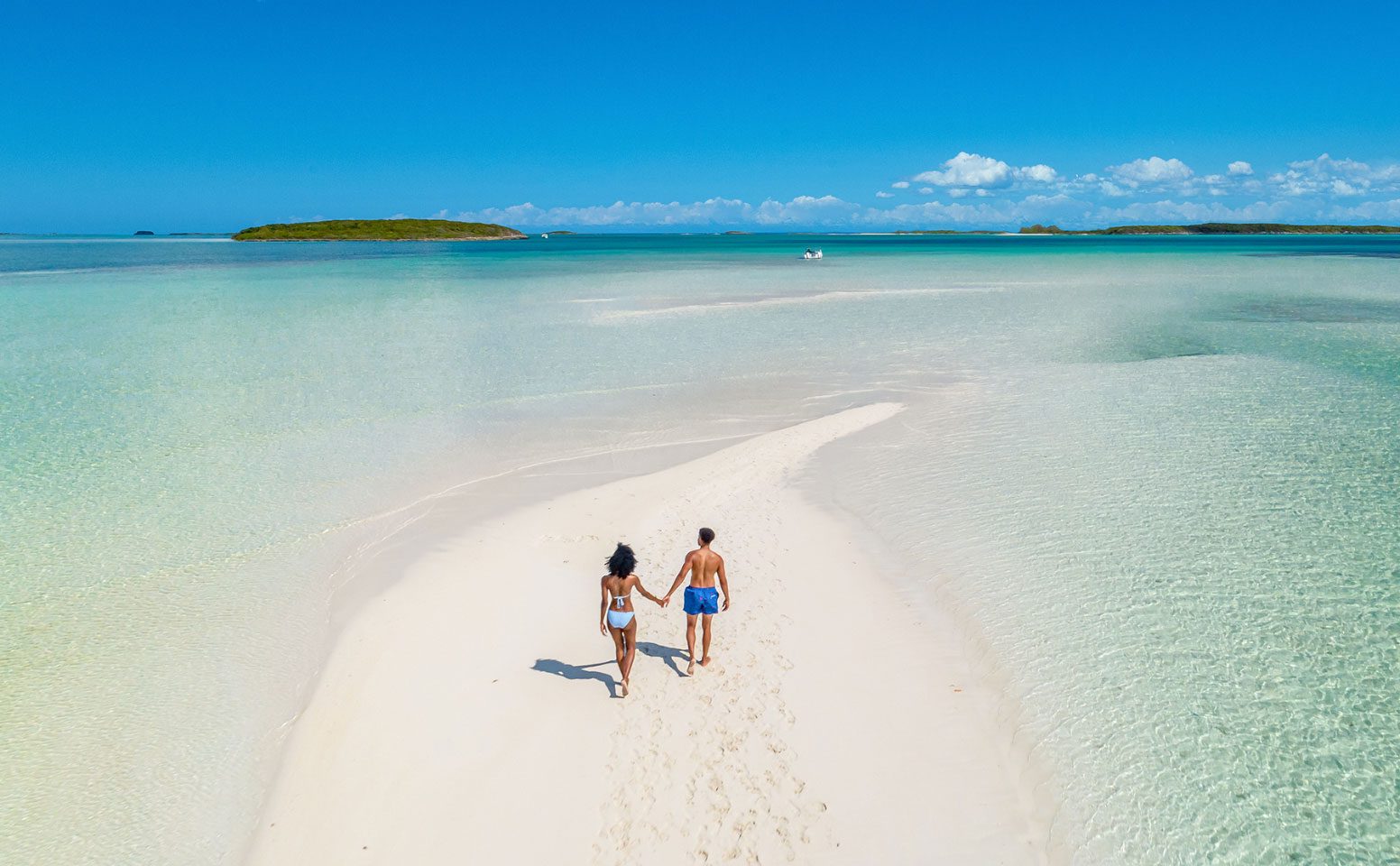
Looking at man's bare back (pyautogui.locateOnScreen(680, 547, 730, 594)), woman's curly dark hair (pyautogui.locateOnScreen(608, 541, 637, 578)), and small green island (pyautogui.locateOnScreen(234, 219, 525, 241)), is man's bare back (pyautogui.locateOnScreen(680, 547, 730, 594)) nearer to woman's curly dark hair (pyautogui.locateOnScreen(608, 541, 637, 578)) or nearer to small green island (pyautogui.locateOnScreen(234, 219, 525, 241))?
woman's curly dark hair (pyautogui.locateOnScreen(608, 541, 637, 578))

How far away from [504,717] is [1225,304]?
44.2 m

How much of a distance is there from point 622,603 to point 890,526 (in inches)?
226

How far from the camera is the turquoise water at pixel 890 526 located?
21.8 feet

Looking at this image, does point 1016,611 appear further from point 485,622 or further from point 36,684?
point 36,684

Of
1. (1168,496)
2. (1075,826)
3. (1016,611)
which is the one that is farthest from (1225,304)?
(1075,826)

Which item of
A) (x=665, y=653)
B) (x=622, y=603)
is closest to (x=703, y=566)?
(x=622, y=603)

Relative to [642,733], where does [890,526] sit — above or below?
above

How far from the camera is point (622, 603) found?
7.30 metres

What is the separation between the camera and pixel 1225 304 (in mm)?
39375

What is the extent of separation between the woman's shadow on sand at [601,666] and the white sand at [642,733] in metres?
0.03

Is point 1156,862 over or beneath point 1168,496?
beneath

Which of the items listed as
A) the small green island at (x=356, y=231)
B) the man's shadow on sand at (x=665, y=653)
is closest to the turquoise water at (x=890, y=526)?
the man's shadow on sand at (x=665, y=653)

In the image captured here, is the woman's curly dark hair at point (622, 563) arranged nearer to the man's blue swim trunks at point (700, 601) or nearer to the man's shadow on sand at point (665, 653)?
the man's blue swim trunks at point (700, 601)

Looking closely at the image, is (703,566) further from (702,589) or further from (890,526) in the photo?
(890,526)
